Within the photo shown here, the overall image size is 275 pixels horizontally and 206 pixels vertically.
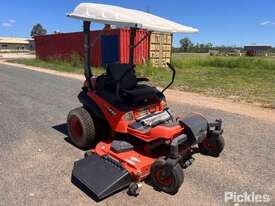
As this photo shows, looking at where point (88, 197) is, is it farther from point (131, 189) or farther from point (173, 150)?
point (173, 150)

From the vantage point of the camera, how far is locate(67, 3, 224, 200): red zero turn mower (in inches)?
136

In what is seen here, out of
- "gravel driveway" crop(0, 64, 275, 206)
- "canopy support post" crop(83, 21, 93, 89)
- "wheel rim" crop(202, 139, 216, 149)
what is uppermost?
"canopy support post" crop(83, 21, 93, 89)

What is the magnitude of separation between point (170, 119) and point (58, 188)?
178cm

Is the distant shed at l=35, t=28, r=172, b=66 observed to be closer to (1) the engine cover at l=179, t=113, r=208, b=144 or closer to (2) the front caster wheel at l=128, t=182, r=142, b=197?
(1) the engine cover at l=179, t=113, r=208, b=144

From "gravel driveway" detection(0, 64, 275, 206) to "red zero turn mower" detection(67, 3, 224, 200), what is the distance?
0.16 m

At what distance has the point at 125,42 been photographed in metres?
16.8

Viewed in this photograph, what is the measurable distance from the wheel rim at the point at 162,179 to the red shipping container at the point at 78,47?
1039 cm

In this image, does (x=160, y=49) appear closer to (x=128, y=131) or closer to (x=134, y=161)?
(x=128, y=131)

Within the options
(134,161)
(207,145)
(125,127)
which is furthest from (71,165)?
(207,145)

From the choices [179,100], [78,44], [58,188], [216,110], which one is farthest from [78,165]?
[78,44]

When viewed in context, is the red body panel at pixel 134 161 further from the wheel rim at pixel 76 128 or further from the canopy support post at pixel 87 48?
the canopy support post at pixel 87 48

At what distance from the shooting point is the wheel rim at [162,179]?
3441 mm

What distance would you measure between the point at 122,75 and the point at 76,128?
115cm

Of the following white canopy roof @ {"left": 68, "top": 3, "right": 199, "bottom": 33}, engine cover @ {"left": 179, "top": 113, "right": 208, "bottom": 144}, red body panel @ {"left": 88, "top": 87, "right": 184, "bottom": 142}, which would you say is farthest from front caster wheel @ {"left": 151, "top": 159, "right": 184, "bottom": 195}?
white canopy roof @ {"left": 68, "top": 3, "right": 199, "bottom": 33}
